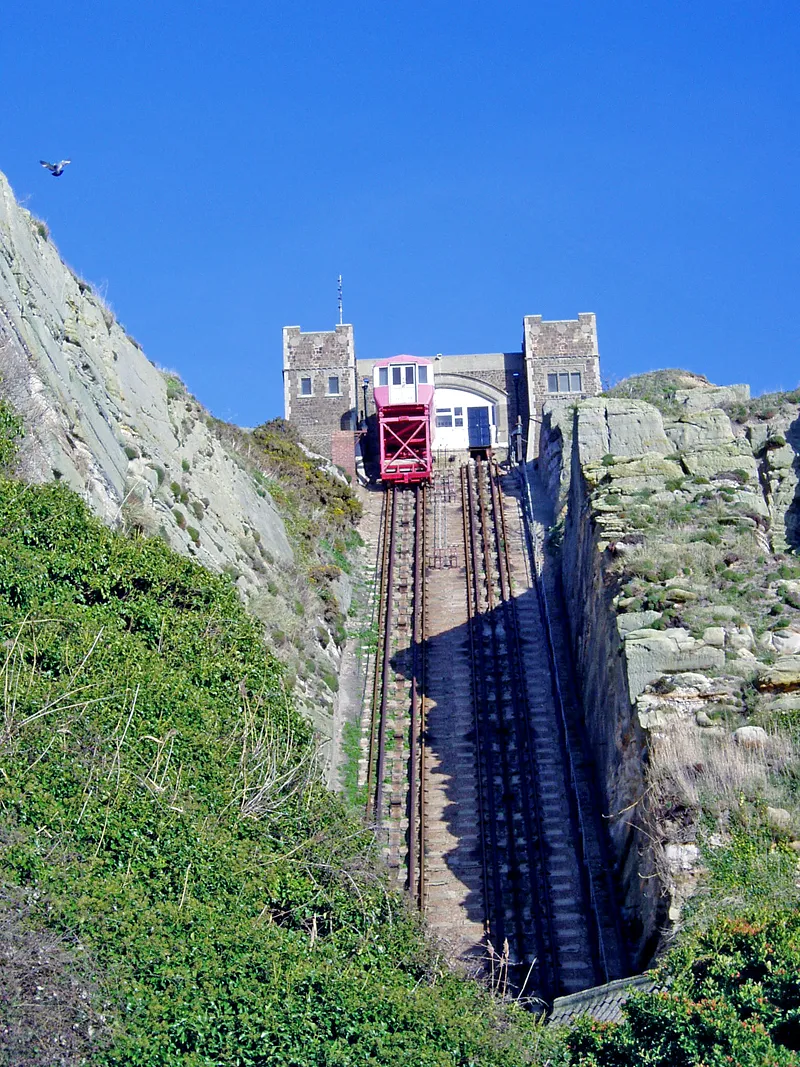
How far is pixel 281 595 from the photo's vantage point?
2352 centimetres

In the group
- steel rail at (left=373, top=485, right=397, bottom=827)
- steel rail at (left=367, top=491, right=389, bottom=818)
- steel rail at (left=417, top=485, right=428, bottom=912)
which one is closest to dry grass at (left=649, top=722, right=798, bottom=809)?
steel rail at (left=417, top=485, right=428, bottom=912)

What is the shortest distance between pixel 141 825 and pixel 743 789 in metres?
6.07

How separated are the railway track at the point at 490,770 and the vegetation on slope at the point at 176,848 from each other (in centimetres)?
145

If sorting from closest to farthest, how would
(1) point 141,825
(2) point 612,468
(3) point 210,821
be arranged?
(1) point 141,825, (3) point 210,821, (2) point 612,468

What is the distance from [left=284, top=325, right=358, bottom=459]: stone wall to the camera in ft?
144

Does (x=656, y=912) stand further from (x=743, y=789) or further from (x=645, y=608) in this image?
(x=645, y=608)

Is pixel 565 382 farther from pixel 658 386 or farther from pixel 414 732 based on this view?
pixel 414 732

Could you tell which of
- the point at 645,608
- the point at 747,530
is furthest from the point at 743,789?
the point at 747,530

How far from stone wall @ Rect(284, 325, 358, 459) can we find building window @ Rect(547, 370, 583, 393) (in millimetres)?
6703

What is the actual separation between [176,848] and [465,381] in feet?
115

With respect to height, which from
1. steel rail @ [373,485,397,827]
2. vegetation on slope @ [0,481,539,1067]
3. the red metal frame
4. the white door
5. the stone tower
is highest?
the stone tower

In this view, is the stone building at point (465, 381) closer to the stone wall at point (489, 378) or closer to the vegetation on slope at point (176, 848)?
the stone wall at point (489, 378)

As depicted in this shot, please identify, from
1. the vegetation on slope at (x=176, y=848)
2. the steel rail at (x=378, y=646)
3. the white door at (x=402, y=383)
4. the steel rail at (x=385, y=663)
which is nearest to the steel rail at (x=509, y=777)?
the steel rail at (x=385, y=663)

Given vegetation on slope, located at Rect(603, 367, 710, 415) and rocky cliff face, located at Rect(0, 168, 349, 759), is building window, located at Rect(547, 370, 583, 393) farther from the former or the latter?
rocky cliff face, located at Rect(0, 168, 349, 759)
